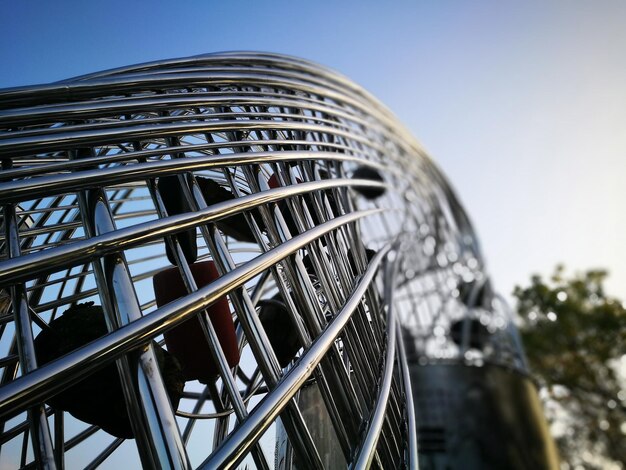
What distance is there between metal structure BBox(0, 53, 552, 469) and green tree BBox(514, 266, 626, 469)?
13.3 meters

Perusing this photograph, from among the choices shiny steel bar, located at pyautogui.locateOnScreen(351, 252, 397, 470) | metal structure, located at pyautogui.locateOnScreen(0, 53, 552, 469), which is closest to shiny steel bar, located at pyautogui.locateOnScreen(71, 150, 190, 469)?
metal structure, located at pyautogui.locateOnScreen(0, 53, 552, 469)

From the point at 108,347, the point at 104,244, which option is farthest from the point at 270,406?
the point at 104,244

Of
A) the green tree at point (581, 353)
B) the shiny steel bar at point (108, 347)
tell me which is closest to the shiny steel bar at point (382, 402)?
the shiny steel bar at point (108, 347)

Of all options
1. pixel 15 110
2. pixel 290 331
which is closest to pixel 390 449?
pixel 290 331

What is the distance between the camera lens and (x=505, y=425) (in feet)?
37.0

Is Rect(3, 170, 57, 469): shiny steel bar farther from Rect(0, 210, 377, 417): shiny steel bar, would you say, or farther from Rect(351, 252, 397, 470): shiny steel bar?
Rect(351, 252, 397, 470): shiny steel bar

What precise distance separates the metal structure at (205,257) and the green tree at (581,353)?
43.5 feet

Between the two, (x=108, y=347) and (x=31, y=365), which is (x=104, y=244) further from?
(x=31, y=365)

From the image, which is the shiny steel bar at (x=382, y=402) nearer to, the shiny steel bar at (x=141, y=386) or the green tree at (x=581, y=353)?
the shiny steel bar at (x=141, y=386)

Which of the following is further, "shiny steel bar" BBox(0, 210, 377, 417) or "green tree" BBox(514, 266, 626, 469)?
"green tree" BBox(514, 266, 626, 469)

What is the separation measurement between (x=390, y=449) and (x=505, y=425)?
8522mm

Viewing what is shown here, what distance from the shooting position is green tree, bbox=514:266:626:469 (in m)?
17.3

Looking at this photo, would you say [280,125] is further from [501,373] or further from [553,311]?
[553,311]

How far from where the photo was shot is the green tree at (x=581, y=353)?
1727cm
